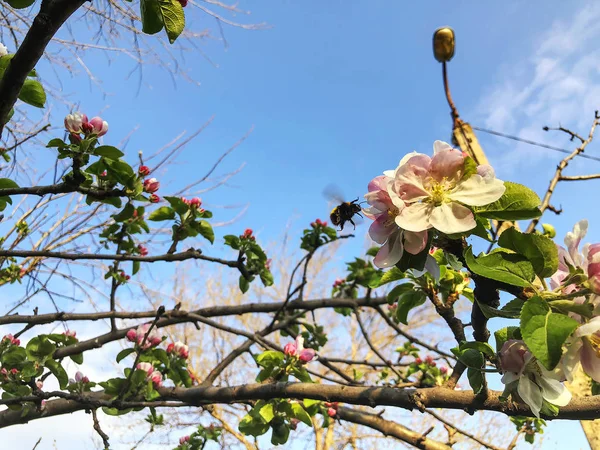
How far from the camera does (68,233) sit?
140 inches

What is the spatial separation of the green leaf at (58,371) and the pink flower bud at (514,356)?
2.12 m

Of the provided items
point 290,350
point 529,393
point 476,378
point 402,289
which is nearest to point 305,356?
point 290,350

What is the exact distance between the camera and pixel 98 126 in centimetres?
154

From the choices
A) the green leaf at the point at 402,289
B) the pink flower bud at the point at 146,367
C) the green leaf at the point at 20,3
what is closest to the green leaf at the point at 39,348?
the pink flower bud at the point at 146,367

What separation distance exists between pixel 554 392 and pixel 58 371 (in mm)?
2209

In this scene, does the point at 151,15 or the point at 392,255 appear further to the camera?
the point at 151,15

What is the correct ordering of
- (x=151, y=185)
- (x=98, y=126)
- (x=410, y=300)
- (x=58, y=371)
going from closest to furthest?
1. (x=410, y=300)
2. (x=98, y=126)
3. (x=151, y=185)
4. (x=58, y=371)

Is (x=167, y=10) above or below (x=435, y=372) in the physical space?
below

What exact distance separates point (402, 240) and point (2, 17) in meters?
2.78

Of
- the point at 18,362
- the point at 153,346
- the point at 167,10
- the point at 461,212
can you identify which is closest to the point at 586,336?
the point at 461,212

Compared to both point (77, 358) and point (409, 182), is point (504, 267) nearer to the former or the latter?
point (409, 182)

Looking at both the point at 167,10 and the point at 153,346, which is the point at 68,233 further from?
the point at 167,10

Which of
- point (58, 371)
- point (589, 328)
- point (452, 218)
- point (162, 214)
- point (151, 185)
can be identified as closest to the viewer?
point (589, 328)

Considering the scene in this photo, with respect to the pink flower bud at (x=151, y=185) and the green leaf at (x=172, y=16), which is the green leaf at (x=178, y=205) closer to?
the pink flower bud at (x=151, y=185)
